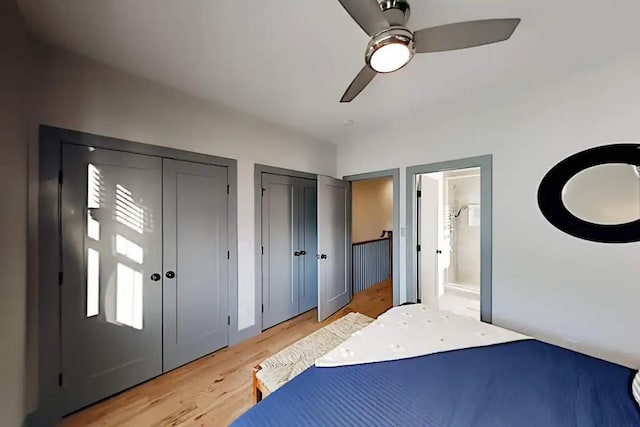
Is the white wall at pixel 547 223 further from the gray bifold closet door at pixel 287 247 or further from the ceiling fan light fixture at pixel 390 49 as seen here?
the gray bifold closet door at pixel 287 247

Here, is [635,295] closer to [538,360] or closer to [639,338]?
[639,338]

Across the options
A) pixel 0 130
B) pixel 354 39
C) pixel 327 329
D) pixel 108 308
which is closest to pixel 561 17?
pixel 354 39

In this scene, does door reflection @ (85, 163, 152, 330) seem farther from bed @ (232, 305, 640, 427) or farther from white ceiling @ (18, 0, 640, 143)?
bed @ (232, 305, 640, 427)

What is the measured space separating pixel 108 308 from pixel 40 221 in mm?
763

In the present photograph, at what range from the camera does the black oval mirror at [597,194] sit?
1.91 m

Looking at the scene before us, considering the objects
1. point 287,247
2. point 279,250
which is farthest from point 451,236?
point 279,250

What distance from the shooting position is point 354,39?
5.35 ft

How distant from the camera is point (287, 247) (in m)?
3.28

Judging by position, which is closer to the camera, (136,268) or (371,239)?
(136,268)

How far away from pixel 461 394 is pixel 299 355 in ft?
3.44

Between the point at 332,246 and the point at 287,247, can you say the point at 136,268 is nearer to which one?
the point at 287,247

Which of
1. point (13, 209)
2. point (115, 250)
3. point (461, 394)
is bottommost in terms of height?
point (461, 394)

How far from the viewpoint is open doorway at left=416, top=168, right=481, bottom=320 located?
327cm

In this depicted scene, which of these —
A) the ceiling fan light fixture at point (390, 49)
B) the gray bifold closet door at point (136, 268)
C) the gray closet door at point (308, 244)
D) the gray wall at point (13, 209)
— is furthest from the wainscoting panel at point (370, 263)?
the gray wall at point (13, 209)
